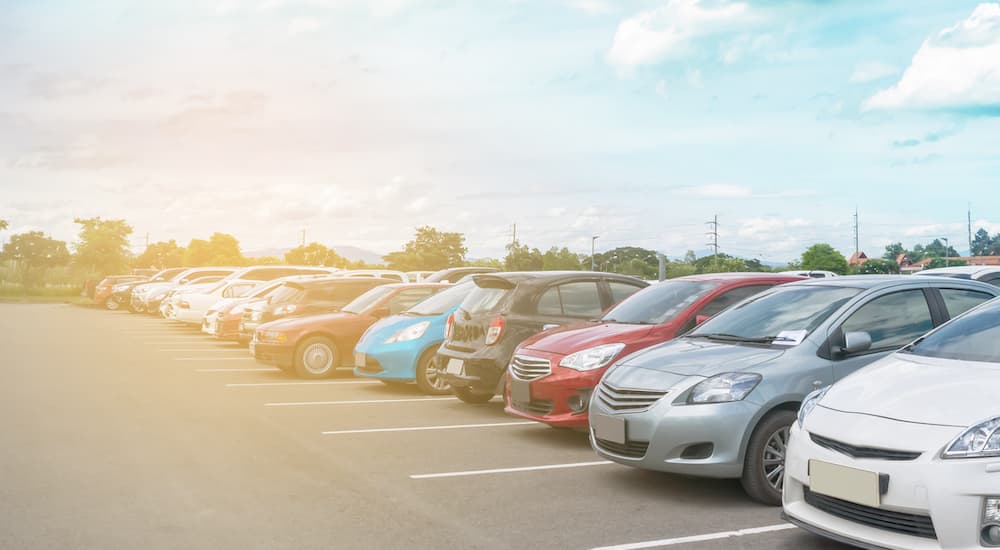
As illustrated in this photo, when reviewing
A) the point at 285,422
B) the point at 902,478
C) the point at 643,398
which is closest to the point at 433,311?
the point at 285,422

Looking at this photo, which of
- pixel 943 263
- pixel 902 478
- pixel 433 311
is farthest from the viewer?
pixel 943 263

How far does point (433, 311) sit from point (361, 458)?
15.6 ft

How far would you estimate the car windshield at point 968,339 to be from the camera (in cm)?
492

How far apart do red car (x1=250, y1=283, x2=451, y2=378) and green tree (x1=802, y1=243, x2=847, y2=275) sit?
78509mm

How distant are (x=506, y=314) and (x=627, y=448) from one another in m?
3.80

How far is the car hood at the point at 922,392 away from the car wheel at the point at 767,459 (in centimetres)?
102

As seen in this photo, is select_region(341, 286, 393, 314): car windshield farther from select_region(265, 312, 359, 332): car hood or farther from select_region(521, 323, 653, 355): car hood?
select_region(521, 323, 653, 355): car hood

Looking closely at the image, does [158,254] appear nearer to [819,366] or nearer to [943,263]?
[943,263]

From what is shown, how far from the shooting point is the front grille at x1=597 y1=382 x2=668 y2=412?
6.23 metres

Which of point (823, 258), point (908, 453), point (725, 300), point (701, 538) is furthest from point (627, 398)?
point (823, 258)

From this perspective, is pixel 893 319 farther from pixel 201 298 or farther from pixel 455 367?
pixel 201 298

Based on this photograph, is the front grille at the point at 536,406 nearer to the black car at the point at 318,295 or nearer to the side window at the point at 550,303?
the side window at the point at 550,303

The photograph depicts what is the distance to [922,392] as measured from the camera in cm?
450

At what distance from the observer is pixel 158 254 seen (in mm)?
110875
